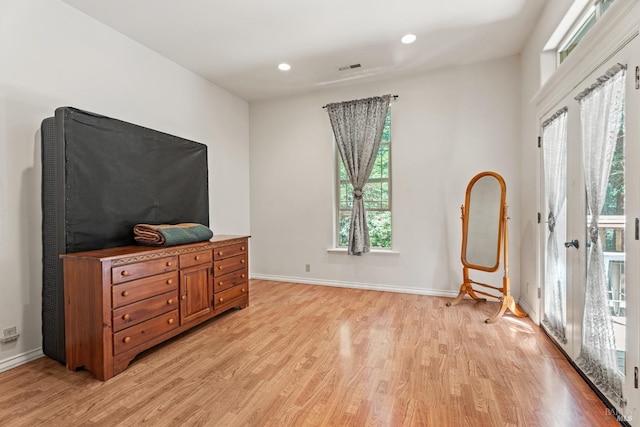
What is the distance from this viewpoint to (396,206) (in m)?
4.18

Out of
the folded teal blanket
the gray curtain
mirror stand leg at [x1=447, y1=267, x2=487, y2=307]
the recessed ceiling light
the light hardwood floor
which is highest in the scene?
the recessed ceiling light

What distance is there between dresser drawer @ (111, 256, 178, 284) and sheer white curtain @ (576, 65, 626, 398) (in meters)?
3.11

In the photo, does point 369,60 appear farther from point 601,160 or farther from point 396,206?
point 601,160

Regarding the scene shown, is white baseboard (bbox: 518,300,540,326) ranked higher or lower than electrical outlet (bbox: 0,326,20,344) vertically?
lower

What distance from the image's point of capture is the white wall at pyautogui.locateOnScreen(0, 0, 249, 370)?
224cm

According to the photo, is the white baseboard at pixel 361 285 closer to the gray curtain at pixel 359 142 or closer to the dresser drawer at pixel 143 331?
the gray curtain at pixel 359 142

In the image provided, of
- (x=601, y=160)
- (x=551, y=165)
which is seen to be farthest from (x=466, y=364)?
(x=551, y=165)

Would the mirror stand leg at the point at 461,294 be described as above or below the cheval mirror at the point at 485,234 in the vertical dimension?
below

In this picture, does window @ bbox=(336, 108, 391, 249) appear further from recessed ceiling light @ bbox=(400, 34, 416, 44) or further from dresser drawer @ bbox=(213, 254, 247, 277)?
dresser drawer @ bbox=(213, 254, 247, 277)

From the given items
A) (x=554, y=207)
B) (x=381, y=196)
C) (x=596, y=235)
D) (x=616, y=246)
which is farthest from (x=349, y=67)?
(x=616, y=246)

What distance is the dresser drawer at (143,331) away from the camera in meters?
2.14

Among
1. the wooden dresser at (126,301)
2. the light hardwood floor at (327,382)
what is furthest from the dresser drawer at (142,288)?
the light hardwood floor at (327,382)

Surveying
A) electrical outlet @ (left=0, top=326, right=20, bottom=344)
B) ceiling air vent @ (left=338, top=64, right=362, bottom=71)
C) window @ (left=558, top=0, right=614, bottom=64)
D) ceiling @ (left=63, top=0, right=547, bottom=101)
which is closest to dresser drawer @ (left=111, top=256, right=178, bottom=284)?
electrical outlet @ (left=0, top=326, right=20, bottom=344)

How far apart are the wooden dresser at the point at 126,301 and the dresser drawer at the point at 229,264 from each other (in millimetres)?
195
